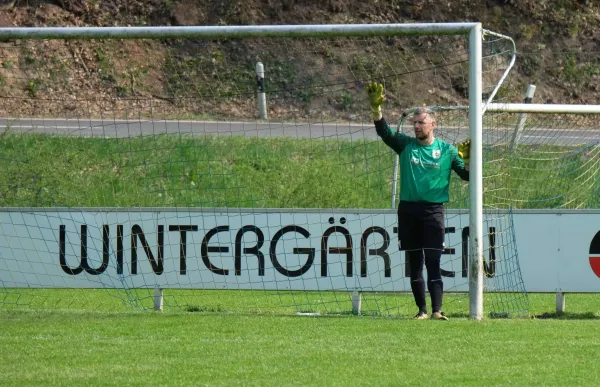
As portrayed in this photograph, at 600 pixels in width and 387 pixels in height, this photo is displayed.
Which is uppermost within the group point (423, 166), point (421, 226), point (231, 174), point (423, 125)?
point (423, 125)

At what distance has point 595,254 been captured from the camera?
32.2ft

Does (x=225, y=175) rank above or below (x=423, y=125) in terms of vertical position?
below

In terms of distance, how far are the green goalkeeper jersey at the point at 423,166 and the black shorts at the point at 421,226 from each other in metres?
0.06

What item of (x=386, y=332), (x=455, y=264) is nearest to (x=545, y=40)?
(x=455, y=264)

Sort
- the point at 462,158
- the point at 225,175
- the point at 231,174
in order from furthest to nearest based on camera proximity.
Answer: the point at 225,175, the point at 231,174, the point at 462,158

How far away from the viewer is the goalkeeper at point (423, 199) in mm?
8469

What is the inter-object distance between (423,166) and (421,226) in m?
0.51

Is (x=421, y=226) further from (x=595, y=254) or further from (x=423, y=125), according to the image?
(x=595, y=254)

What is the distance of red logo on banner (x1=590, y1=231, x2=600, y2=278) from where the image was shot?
980 cm

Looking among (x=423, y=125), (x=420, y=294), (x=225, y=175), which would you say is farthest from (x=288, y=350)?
(x=225, y=175)

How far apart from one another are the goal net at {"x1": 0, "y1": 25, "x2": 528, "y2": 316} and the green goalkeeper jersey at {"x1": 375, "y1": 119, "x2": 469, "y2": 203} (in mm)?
930

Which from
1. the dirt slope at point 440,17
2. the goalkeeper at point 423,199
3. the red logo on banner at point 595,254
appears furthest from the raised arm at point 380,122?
the dirt slope at point 440,17

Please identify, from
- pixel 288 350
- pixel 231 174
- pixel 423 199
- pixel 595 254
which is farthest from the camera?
pixel 231 174

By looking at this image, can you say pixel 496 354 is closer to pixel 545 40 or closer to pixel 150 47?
pixel 150 47
